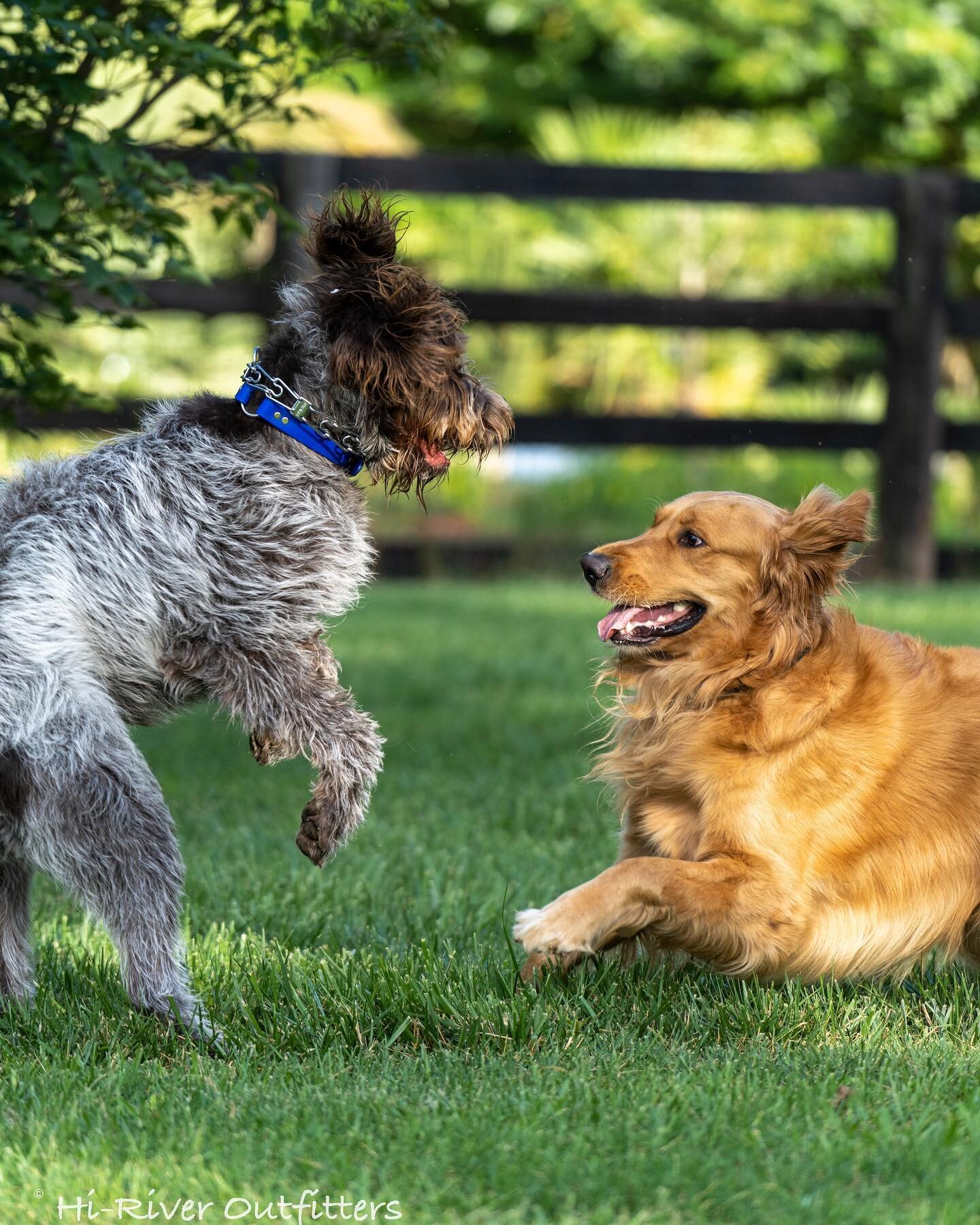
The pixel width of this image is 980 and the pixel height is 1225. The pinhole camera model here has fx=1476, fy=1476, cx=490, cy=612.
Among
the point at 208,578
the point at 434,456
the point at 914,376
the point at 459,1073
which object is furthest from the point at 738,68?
the point at 459,1073

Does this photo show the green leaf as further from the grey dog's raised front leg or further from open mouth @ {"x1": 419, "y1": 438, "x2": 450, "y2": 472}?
the grey dog's raised front leg

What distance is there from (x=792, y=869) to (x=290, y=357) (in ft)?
5.55

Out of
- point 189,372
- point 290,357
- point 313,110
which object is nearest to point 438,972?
point 290,357

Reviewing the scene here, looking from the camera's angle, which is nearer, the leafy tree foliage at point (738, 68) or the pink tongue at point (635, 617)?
the pink tongue at point (635, 617)

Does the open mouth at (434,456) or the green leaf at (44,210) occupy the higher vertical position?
the green leaf at (44,210)

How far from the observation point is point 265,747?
3459 mm

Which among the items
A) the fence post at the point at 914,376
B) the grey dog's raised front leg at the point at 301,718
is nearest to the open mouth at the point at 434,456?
the grey dog's raised front leg at the point at 301,718

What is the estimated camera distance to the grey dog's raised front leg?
3363 millimetres

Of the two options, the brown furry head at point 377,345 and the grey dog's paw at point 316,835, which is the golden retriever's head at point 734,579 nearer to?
the brown furry head at point 377,345

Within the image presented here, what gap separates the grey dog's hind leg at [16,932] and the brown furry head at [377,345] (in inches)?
50.7

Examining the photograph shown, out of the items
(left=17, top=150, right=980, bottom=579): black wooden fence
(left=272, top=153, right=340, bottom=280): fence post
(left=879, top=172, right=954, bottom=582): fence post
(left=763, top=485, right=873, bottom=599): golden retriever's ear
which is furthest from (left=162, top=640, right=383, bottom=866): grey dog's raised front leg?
(left=879, top=172, right=954, bottom=582): fence post

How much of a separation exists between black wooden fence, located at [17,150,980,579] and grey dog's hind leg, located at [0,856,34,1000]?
284 inches

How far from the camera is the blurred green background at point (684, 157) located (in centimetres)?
1705

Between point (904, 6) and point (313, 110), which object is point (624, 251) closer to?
point (904, 6)
